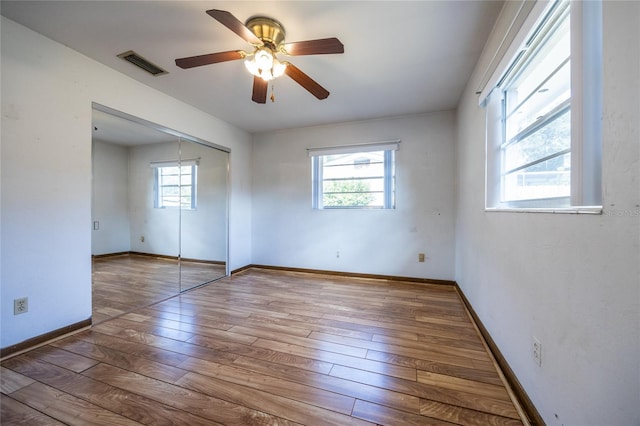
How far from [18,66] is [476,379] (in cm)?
389

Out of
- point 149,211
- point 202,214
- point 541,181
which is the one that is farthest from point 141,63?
point 541,181

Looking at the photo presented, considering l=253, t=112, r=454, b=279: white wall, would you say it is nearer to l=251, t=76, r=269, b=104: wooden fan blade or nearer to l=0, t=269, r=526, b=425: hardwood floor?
l=0, t=269, r=526, b=425: hardwood floor

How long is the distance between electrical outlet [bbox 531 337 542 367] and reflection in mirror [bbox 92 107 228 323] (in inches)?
135

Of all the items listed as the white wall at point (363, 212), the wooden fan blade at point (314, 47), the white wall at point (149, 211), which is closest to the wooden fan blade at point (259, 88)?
the wooden fan blade at point (314, 47)

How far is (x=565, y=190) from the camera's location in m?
1.10

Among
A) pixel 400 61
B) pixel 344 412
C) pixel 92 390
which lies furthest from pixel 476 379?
pixel 400 61

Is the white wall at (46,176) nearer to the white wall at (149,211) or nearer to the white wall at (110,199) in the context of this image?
the white wall at (110,199)

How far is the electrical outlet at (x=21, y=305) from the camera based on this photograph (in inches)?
69.8

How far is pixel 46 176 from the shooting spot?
75.5 inches

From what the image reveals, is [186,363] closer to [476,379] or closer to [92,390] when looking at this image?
[92,390]

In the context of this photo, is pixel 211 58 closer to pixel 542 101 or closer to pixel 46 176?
pixel 46 176

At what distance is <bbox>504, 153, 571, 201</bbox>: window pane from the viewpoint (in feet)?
3.61

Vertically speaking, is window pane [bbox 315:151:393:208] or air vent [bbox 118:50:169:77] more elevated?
air vent [bbox 118:50:169:77]

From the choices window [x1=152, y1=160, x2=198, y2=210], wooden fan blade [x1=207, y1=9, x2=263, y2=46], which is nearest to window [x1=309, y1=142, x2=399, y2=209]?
window [x1=152, y1=160, x2=198, y2=210]
